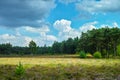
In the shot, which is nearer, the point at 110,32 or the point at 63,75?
the point at 63,75

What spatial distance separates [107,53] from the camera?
135 meters

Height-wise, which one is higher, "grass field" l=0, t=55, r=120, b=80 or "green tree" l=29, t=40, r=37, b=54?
"green tree" l=29, t=40, r=37, b=54

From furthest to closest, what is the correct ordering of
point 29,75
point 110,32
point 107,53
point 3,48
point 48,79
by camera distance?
point 3,48 → point 107,53 → point 110,32 → point 29,75 → point 48,79

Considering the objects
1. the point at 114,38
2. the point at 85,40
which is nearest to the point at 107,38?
the point at 114,38

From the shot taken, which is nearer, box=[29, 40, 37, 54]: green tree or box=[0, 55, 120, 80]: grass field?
box=[0, 55, 120, 80]: grass field

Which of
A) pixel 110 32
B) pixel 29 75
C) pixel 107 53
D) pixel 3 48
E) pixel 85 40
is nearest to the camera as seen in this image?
pixel 29 75

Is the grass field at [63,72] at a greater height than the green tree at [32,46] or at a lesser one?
lesser

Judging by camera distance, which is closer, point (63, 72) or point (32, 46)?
point (63, 72)

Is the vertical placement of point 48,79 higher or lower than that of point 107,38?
lower

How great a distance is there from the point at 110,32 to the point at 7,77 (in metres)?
101

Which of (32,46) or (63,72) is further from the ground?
(32,46)

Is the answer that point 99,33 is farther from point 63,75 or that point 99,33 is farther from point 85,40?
point 63,75

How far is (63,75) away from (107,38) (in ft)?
325

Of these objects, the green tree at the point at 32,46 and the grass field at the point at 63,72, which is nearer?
the grass field at the point at 63,72
